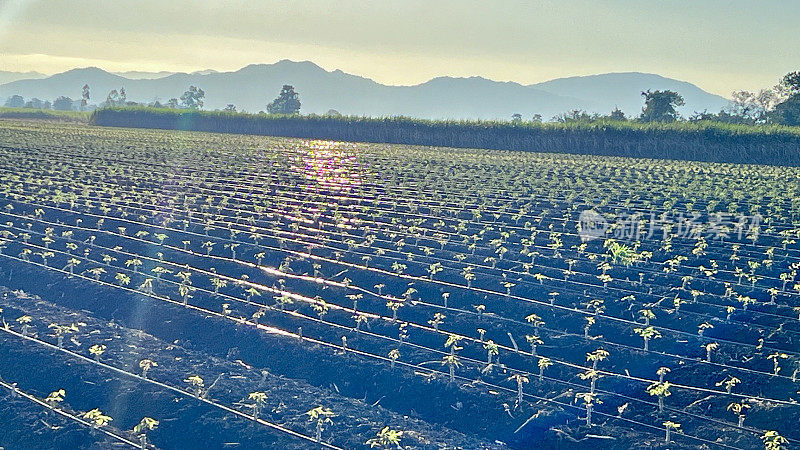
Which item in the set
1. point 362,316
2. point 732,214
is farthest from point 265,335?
point 732,214

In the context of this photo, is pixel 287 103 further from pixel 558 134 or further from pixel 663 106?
pixel 558 134

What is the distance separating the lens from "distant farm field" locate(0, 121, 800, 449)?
7.30 meters

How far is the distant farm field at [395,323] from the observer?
7305mm

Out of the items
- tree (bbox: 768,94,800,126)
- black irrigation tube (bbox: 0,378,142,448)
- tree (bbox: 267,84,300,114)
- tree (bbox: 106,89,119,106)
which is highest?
tree (bbox: 106,89,119,106)

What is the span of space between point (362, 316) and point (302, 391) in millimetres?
2235

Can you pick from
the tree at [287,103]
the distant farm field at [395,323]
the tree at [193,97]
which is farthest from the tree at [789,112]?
the tree at [193,97]

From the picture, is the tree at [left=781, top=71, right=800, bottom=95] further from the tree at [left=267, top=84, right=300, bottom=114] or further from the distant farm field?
the tree at [left=267, top=84, right=300, bottom=114]

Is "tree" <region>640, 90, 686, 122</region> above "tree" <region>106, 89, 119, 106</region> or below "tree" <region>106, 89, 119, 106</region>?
below

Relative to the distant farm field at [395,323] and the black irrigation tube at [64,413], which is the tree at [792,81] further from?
the black irrigation tube at [64,413]

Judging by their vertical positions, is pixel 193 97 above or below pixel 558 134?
above

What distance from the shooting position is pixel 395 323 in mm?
10023

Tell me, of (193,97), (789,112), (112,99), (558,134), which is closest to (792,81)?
(789,112)

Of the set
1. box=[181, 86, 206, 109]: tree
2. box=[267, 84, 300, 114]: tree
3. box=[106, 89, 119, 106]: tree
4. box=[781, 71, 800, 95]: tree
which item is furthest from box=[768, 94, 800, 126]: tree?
box=[106, 89, 119, 106]: tree

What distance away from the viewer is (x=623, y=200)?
21750 millimetres
